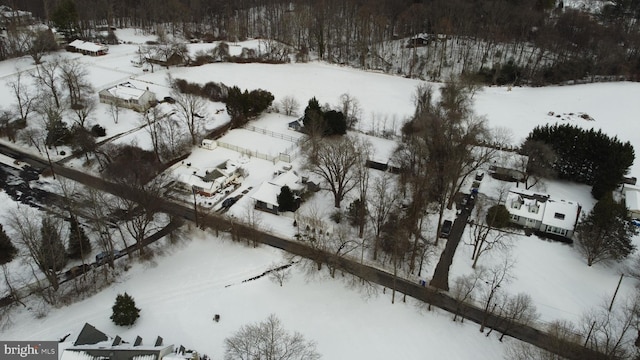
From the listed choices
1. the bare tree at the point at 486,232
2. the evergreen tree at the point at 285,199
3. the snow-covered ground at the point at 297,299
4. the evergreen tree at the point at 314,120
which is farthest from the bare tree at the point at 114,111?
the bare tree at the point at 486,232

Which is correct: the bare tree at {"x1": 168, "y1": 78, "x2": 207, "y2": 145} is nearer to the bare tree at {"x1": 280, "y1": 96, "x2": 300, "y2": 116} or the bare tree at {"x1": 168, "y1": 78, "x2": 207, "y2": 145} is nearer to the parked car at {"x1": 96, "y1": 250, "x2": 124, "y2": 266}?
the bare tree at {"x1": 280, "y1": 96, "x2": 300, "y2": 116}

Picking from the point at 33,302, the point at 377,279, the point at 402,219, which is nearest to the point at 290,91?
the point at 402,219

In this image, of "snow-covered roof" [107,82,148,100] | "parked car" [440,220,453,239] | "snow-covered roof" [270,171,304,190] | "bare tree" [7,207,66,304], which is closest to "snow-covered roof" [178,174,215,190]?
"snow-covered roof" [270,171,304,190]

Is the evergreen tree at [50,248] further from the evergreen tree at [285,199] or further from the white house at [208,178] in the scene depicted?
the evergreen tree at [285,199]

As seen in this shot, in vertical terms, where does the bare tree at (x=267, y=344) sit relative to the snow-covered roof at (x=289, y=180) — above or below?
below

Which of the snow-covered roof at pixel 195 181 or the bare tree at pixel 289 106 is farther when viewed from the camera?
the bare tree at pixel 289 106

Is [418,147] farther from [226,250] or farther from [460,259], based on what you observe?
[226,250]
